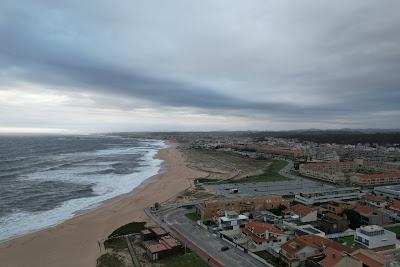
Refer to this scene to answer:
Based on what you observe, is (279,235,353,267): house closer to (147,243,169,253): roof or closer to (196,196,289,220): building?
(147,243,169,253): roof

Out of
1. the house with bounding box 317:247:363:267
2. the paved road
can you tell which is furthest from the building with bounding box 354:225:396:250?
the paved road

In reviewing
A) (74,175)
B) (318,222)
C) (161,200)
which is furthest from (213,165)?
(318,222)

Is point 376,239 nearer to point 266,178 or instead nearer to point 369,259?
point 369,259

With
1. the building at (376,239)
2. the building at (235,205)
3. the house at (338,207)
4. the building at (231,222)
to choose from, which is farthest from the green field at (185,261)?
the house at (338,207)

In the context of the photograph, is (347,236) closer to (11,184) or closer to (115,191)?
(115,191)

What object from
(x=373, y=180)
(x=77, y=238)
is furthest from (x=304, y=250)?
(x=373, y=180)

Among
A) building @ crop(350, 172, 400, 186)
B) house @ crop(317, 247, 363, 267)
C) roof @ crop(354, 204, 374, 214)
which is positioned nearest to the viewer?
house @ crop(317, 247, 363, 267)

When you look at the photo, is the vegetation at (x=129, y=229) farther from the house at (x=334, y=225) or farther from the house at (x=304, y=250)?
the house at (x=334, y=225)
